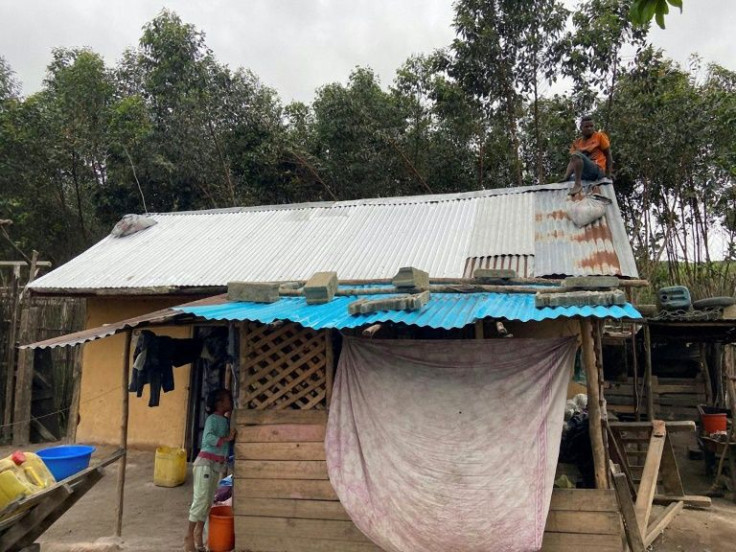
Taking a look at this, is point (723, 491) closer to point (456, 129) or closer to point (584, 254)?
point (584, 254)

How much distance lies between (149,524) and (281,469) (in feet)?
7.08

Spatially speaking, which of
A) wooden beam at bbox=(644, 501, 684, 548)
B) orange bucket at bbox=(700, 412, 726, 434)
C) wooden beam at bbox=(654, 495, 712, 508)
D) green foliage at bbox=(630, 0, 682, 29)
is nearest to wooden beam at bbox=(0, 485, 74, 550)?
green foliage at bbox=(630, 0, 682, 29)

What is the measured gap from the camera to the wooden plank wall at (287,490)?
16.0ft

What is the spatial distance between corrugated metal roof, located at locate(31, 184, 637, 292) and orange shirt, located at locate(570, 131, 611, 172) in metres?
0.62

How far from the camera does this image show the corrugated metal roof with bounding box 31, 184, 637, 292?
23.5 ft

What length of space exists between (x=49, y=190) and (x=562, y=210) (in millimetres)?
14977

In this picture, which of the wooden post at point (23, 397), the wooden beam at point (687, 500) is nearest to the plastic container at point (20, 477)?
the wooden beam at point (687, 500)

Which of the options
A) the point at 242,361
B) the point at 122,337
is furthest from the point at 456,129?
the point at 242,361

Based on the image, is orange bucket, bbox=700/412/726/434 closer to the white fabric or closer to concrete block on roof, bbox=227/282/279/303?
the white fabric

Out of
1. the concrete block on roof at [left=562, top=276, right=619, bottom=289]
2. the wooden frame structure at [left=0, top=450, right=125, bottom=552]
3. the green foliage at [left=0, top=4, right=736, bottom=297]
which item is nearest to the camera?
the wooden frame structure at [left=0, top=450, right=125, bottom=552]

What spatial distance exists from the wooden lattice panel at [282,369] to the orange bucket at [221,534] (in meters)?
1.09

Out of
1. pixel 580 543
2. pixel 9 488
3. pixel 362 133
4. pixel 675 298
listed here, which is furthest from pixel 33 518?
pixel 362 133

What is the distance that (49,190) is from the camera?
16.3 meters

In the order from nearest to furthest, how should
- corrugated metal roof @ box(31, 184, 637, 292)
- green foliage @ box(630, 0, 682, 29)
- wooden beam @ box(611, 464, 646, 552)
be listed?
green foliage @ box(630, 0, 682, 29) < wooden beam @ box(611, 464, 646, 552) < corrugated metal roof @ box(31, 184, 637, 292)
